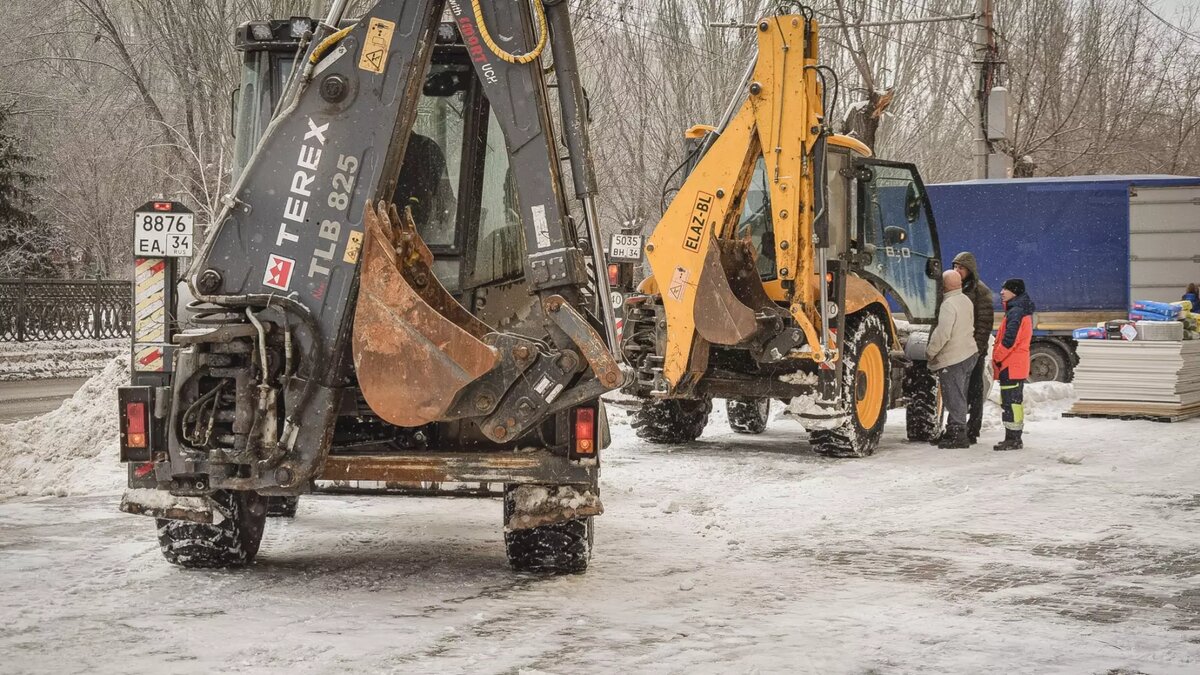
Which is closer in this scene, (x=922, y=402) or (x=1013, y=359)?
(x=1013, y=359)

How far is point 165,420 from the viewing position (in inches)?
283

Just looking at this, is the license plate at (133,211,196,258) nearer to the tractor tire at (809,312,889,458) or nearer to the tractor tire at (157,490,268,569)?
the tractor tire at (157,490,268,569)

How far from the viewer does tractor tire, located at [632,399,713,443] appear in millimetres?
14453

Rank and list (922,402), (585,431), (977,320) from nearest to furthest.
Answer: (585,431), (977,320), (922,402)

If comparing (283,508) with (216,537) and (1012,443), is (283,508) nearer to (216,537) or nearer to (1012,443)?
(216,537)

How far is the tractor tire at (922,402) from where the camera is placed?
593 inches

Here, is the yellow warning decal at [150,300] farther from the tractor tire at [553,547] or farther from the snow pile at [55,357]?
the snow pile at [55,357]

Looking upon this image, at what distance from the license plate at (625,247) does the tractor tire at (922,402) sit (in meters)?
3.95

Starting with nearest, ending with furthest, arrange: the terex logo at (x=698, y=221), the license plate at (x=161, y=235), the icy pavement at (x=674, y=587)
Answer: the icy pavement at (x=674, y=587), the license plate at (x=161, y=235), the terex logo at (x=698, y=221)

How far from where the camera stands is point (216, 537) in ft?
25.1

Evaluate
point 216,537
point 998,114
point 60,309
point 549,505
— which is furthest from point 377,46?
point 60,309

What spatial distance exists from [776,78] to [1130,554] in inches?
218

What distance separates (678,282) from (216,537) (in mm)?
5944

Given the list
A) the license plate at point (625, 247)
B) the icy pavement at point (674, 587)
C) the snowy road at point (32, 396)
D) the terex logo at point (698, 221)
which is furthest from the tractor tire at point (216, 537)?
the license plate at point (625, 247)
